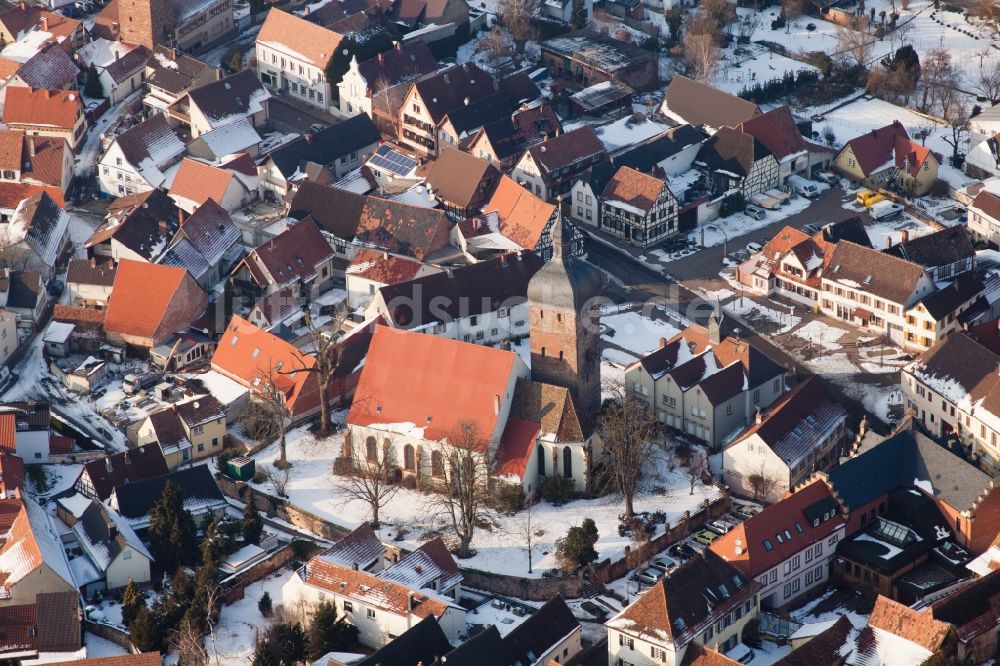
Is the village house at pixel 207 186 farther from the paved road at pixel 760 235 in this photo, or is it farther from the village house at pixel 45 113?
the paved road at pixel 760 235

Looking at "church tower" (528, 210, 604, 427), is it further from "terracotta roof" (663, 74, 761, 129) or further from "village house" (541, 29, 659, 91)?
"village house" (541, 29, 659, 91)

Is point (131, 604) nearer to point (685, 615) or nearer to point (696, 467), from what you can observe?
point (685, 615)

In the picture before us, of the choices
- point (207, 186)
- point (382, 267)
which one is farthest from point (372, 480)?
point (207, 186)

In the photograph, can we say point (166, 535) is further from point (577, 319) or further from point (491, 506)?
point (577, 319)

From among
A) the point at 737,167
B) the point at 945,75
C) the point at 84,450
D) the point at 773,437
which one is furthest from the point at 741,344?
the point at 945,75

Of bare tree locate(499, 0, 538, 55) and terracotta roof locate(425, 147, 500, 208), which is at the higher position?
bare tree locate(499, 0, 538, 55)

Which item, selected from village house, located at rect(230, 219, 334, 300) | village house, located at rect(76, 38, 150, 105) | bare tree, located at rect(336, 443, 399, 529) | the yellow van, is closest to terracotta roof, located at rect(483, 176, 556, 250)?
village house, located at rect(230, 219, 334, 300)

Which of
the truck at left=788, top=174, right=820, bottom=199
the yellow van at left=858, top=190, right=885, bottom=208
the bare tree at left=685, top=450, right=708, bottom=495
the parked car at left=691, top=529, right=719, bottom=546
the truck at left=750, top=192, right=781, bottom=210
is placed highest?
the yellow van at left=858, top=190, right=885, bottom=208
